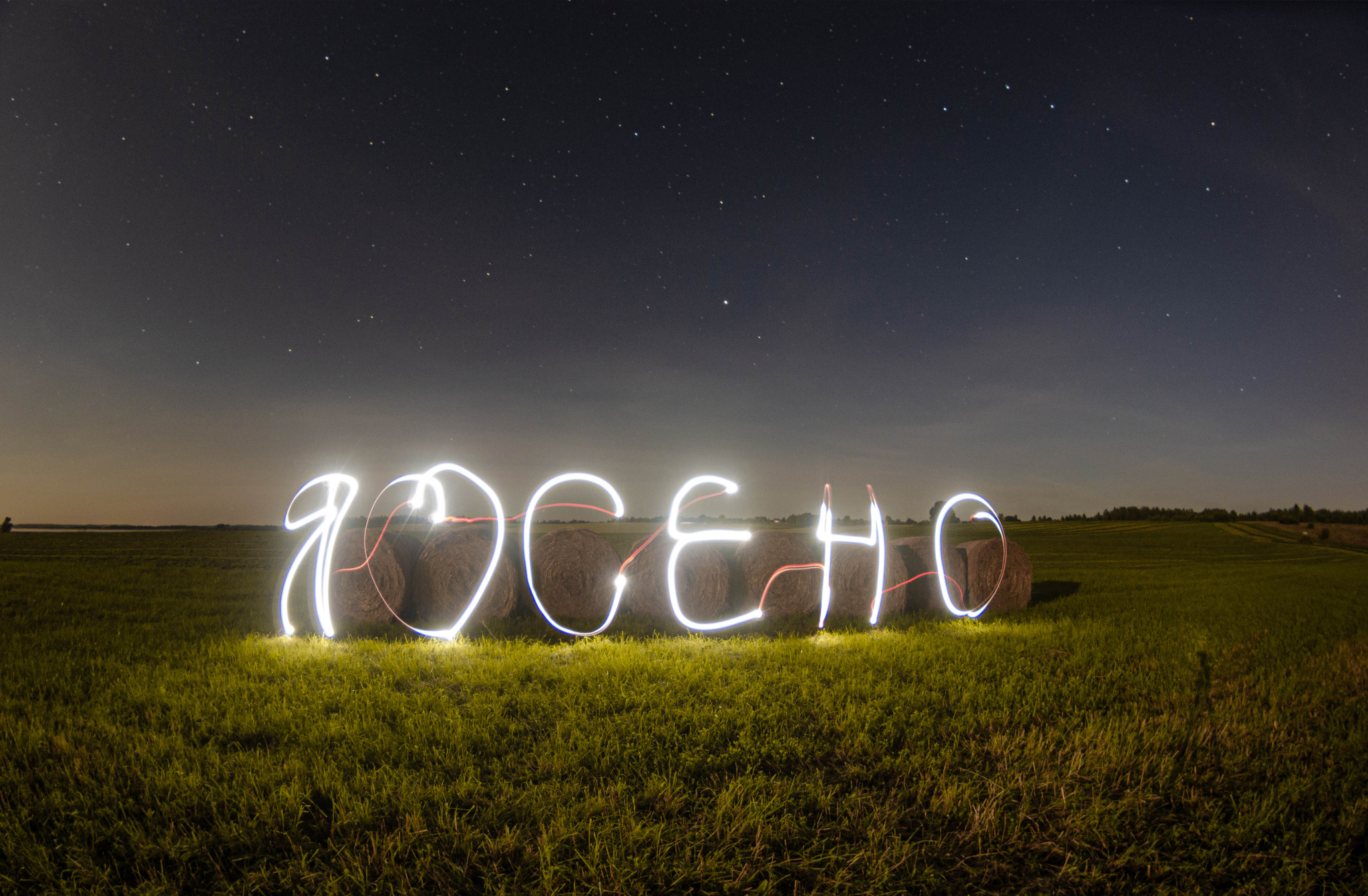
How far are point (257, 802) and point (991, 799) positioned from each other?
4909mm

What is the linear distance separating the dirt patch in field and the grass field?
62233 millimetres

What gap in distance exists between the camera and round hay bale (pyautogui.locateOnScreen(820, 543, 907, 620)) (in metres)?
12.4

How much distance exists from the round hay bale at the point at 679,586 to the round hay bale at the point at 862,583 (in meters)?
2.34

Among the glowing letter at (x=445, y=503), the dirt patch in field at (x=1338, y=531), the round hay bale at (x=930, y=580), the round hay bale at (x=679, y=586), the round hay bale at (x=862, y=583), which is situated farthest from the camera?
the dirt patch in field at (x=1338, y=531)

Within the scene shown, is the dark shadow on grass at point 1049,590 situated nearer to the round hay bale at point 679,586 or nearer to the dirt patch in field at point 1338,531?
the round hay bale at point 679,586

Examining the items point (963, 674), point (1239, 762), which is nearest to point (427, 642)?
point (963, 674)

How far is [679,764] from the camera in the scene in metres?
4.90

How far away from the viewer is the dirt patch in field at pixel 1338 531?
173 ft

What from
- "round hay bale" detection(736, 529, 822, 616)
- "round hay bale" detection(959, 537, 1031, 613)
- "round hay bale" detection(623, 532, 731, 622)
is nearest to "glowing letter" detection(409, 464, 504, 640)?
"round hay bale" detection(623, 532, 731, 622)

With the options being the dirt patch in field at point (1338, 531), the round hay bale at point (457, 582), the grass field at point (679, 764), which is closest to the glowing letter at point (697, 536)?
the grass field at point (679, 764)

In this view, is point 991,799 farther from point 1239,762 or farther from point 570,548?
point 570,548

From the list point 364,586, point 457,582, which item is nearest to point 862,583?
point 457,582

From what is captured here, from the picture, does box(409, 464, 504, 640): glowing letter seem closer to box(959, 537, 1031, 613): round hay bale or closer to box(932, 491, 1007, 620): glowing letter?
box(932, 491, 1007, 620): glowing letter

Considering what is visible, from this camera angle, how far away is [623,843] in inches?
146
